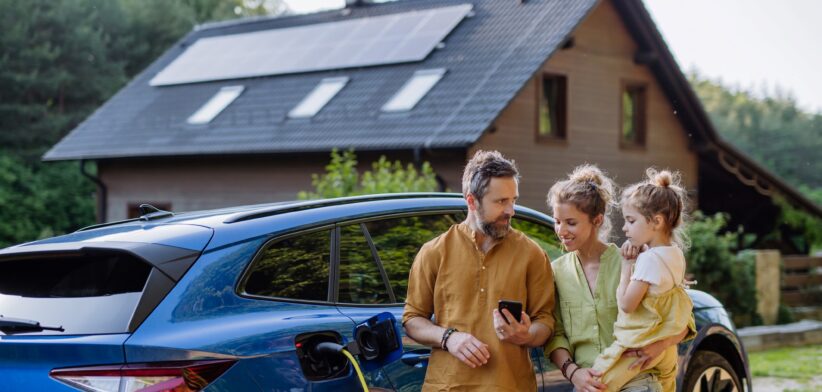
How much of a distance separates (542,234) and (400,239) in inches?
41.5

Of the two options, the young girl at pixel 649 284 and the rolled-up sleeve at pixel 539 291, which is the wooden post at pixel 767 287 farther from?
the rolled-up sleeve at pixel 539 291

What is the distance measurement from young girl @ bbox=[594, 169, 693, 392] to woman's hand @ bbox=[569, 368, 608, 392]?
24 mm

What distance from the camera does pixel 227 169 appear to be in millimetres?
24891

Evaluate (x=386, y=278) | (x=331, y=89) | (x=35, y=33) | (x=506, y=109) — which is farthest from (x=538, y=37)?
(x=35, y=33)

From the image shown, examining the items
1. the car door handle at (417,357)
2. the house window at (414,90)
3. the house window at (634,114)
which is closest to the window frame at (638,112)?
the house window at (634,114)

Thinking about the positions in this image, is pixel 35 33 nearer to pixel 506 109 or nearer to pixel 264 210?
pixel 506 109

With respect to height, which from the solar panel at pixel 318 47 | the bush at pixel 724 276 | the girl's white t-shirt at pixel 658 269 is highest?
the solar panel at pixel 318 47

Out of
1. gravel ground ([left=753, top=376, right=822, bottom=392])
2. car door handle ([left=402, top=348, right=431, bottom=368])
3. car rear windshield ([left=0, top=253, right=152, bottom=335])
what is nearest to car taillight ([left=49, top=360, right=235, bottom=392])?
car rear windshield ([left=0, top=253, right=152, bottom=335])

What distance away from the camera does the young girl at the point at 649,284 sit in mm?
4359

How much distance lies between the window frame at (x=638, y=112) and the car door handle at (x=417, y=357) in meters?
20.0

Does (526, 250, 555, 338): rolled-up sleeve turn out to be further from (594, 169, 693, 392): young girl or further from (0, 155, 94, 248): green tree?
(0, 155, 94, 248): green tree

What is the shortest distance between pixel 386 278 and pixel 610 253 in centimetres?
98

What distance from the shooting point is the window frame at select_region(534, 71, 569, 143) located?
21906mm

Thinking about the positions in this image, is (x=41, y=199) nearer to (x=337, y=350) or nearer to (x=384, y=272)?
(x=384, y=272)
